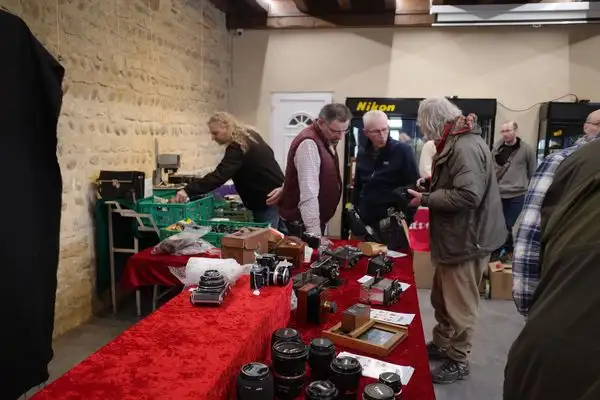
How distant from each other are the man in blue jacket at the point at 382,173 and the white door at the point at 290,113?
2658mm

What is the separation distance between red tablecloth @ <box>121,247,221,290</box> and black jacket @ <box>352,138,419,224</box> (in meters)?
1.36

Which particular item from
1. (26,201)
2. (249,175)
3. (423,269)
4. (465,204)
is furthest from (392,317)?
(423,269)

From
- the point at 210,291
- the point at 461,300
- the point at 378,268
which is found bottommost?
the point at 461,300

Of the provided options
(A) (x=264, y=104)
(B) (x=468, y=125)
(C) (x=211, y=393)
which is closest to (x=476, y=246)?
(B) (x=468, y=125)

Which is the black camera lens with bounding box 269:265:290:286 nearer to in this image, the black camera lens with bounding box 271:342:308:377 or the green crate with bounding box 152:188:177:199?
the black camera lens with bounding box 271:342:308:377

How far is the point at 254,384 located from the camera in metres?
1.07

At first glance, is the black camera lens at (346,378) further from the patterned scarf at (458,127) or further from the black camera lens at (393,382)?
the patterned scarf at (458,127)

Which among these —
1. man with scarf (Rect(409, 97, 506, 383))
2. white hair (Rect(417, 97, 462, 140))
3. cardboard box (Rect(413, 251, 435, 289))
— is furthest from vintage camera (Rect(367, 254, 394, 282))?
cardboard box (Rect(413, 251, 435, 289))

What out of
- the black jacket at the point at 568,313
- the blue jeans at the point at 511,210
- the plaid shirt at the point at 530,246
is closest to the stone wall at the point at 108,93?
the plaid shirt at the point at 530,246

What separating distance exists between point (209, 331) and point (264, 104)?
5437mm

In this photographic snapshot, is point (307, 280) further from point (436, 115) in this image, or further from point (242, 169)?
point (242, 169)

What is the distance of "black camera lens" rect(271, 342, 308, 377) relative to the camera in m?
1.22

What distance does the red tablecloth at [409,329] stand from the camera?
1.38 meters

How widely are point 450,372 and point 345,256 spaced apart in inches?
40.1
